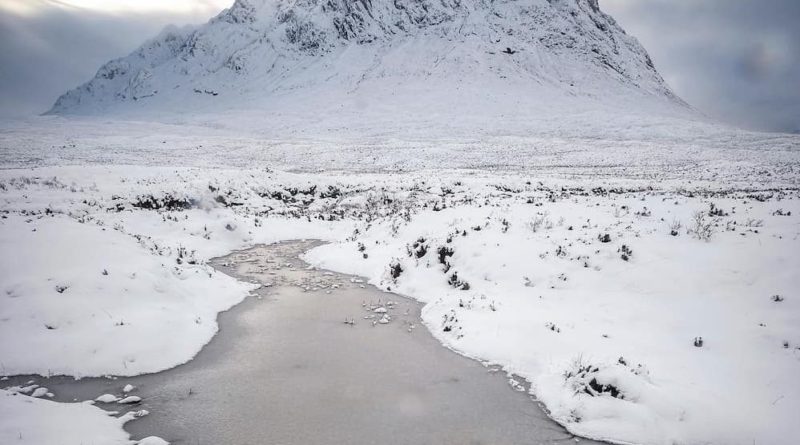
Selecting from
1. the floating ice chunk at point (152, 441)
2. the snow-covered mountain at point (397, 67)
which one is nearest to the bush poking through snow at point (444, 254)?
the floating ice chunk at point (152, 441)

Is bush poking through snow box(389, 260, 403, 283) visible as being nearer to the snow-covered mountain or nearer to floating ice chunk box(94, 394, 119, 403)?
floating ice chunk box(94, 394, 119, 403)

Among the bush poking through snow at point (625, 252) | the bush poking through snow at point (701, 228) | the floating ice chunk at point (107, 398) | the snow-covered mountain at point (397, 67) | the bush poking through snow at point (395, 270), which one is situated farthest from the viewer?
the snow-covered mountain at point (397, 67)

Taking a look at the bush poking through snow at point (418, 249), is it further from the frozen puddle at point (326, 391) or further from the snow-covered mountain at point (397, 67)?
the snow-covered mountain at point (397, 67)

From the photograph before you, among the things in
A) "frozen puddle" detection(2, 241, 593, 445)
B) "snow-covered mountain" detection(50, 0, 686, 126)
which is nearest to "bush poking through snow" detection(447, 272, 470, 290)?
"frozen puddle" detection(2, 241, 593, 445)

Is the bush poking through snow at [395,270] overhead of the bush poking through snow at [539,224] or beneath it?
beneath

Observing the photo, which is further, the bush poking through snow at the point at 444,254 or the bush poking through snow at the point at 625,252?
the bush poking through snow at the point at 444,254

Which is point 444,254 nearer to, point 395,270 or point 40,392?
point 395,270
